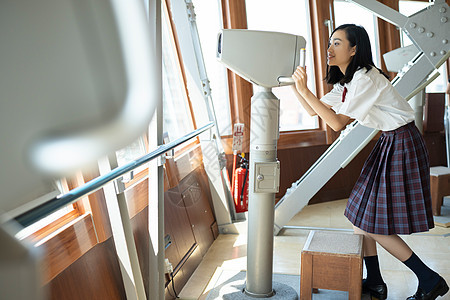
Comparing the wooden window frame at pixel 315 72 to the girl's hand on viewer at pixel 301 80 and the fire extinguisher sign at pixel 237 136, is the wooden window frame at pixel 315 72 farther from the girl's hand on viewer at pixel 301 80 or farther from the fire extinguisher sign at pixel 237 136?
the girl's hand on viewer at pixel 301 80

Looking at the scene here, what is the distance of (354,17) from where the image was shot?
468 centimetres

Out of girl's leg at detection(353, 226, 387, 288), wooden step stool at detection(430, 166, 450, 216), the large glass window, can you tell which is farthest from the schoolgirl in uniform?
the large glass window

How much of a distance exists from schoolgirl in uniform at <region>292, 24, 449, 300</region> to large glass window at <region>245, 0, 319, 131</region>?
7.17 ft

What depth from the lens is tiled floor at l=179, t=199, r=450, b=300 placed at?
8.52 feet

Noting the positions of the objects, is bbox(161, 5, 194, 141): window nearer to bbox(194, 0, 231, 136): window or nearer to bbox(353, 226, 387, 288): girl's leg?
bbox(194, 0, 231, 136): window

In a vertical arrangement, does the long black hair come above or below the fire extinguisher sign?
above

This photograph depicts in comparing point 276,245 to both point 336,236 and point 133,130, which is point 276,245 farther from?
point 133,130

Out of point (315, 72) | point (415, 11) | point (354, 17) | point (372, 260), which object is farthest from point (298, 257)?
point (415, 11)

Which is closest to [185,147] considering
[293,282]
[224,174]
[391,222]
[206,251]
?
[224,174]

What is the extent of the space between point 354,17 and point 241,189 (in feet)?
8.00

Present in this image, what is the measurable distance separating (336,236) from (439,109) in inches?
132

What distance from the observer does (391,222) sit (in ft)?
7.23

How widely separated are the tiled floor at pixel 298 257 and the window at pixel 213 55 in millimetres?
1180

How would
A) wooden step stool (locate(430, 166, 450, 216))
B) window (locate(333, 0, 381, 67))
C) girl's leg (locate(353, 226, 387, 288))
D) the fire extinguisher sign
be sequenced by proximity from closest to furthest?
girl's leg (locate(353, 226, 387, 288))
the fire extinguisher sign
wooden step stool (locate(430, 166, 450, 216))
window (locate(333, 0, 381, 67))
